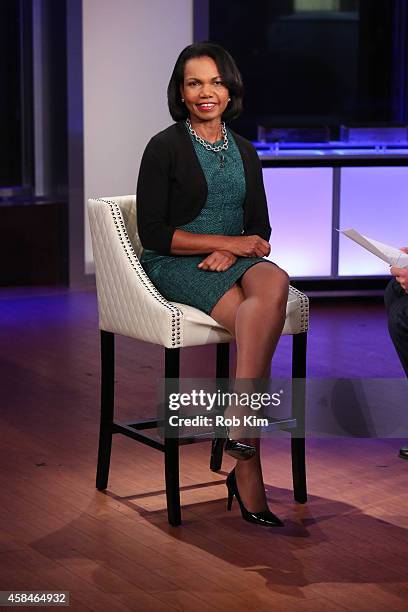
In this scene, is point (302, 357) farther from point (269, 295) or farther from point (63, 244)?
point (63, 244)

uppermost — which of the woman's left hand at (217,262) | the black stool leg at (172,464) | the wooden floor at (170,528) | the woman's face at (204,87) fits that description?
the woman's face at (204,87)

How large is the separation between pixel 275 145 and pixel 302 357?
3423mm

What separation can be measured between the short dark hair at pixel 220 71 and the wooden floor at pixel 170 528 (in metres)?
1.16

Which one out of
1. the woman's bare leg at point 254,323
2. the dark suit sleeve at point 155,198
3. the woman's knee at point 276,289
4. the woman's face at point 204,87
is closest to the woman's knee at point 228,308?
the woman's bare leg at point 254,323

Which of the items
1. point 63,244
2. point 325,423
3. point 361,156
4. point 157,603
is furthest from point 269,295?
point 63,244

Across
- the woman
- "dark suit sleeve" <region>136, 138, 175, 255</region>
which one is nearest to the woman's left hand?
the woman

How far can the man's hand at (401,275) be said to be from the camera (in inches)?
153

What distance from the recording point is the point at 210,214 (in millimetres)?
3709

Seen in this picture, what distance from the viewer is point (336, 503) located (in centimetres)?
372

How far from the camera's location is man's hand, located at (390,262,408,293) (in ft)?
12.7

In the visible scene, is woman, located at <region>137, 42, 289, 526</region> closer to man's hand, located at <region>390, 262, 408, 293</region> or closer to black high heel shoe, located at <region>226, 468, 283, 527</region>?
black high heel shoe, located at <region>226, 468, 283, 527</region>

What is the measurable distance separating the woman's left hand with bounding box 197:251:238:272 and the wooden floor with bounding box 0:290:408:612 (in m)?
0.71

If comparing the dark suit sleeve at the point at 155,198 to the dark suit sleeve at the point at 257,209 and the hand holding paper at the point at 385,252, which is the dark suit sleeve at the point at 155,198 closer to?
the dark suit sleeve at the point at 257,209

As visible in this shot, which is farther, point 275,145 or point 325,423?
point 275,145
